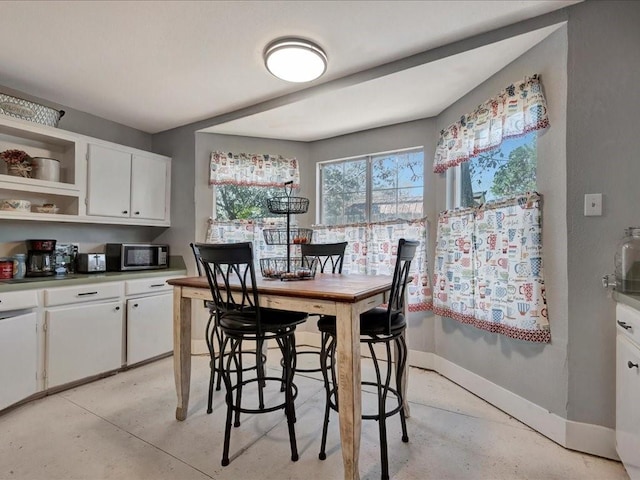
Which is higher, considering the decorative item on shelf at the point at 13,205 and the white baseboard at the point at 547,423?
the decorative item on shelf at the point at 13,205

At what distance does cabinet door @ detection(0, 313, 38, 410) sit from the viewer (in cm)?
209

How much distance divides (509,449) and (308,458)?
1.07 metres

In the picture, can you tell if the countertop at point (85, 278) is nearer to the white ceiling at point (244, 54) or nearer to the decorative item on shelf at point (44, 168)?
the decorative item on shelf at point (44, 168)

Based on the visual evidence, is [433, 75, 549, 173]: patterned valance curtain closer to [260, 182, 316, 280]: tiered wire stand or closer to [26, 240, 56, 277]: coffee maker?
[260, 182, 316, 280]: tiered wire stand

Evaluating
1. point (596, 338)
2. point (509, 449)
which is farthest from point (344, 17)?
point (509, 449)

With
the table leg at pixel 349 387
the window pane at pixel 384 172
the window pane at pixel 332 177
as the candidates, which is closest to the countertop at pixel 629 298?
the table leg at pixel 349 387

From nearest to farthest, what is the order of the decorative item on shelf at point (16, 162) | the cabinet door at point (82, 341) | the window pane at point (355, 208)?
the cabinet door at point (82, 341)
the decorative item on shelf at point (16, 162)
the window pane at point (355, 208)

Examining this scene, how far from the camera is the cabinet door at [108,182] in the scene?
2889mm

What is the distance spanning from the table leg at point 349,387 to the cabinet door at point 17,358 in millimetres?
2195

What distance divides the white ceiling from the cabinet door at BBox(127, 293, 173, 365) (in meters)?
1.80

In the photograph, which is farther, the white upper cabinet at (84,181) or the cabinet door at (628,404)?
the white upper cabinet at (84,181)

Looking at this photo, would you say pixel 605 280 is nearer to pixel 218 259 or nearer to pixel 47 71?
pixel 218 259

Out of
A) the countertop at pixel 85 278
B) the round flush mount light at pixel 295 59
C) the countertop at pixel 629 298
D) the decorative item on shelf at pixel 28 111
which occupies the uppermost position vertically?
the round flush mount light at pixel 295 59

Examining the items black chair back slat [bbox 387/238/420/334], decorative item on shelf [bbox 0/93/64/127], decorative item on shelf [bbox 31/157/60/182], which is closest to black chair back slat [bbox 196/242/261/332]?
black chair back slat [bbox 387/238/420/334]
